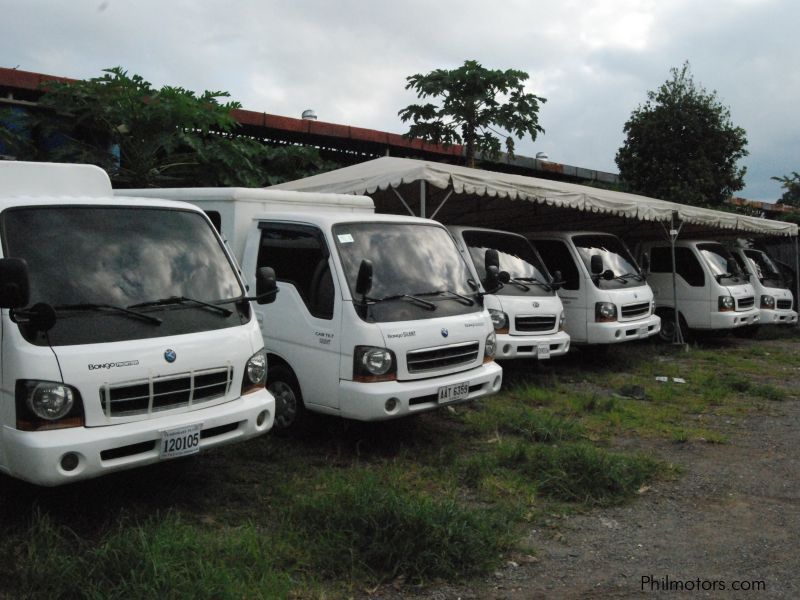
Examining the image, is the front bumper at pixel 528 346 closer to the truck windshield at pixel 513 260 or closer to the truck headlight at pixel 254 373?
the truck windshield at pixel 513 260

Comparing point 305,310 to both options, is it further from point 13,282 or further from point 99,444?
point 13,282

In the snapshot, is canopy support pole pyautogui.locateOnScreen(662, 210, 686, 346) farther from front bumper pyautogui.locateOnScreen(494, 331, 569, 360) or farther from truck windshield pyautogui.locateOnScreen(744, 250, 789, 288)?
front bumper pyautogui.locateOnScreen(494, 331, 569, 360)

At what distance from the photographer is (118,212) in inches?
196

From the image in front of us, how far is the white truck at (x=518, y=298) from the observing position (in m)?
8.59

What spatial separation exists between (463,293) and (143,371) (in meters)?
3.09

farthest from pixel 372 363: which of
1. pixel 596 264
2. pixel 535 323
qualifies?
pixel 596 264

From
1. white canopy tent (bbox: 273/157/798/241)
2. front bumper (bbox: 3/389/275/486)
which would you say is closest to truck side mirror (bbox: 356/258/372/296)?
front bumper (bbox: 3/389/275/486)

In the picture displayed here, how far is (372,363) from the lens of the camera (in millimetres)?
5820

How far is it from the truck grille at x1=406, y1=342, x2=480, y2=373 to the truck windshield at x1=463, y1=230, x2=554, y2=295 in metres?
2.50

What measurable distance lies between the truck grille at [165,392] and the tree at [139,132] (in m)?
9.20

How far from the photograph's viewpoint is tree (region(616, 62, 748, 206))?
68.7 feet

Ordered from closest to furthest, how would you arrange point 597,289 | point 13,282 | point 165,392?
point 13,282 → point 165,392 → point 597,289

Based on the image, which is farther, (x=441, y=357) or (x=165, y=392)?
(x=441, y=357)

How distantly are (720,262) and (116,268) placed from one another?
35.9 feet
